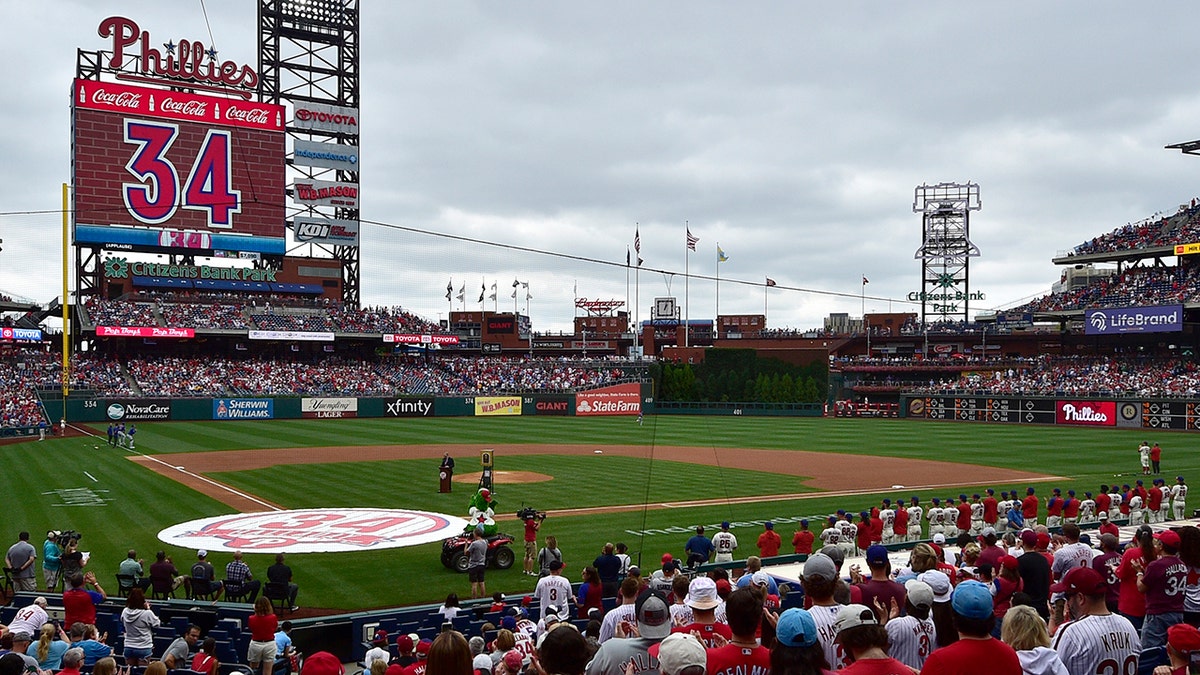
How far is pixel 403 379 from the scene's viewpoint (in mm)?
75438

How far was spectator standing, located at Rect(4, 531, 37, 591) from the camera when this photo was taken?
15.7 metres

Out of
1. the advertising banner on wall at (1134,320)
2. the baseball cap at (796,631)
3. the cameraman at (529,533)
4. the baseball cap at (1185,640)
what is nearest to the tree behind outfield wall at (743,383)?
the advertising banner on wall at (1134,320)

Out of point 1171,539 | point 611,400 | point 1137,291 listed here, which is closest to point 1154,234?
point 1137,291

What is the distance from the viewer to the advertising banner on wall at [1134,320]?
63.3 m

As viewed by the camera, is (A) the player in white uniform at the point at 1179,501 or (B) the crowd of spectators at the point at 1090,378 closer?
(A) the player in white uniform at the point at 1179,501

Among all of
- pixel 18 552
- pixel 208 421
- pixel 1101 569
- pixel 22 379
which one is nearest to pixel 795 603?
pixel 1101 569

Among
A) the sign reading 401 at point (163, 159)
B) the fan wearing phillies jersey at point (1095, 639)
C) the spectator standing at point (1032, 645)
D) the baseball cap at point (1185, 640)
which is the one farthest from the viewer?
the sign reading 401 at point (163, 159)

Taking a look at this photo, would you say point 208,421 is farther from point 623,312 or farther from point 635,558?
point 623,312

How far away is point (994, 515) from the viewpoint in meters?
21.6

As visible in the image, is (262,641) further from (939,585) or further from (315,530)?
(315,530)

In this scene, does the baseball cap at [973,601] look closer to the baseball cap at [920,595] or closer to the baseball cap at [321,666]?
the baseball cap at [920,595]

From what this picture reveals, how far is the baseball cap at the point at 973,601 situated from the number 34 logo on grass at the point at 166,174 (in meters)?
70.9

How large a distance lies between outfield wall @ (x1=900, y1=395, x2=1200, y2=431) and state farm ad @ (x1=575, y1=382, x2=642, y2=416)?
21.5 metres

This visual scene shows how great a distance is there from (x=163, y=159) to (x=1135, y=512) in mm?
68059
